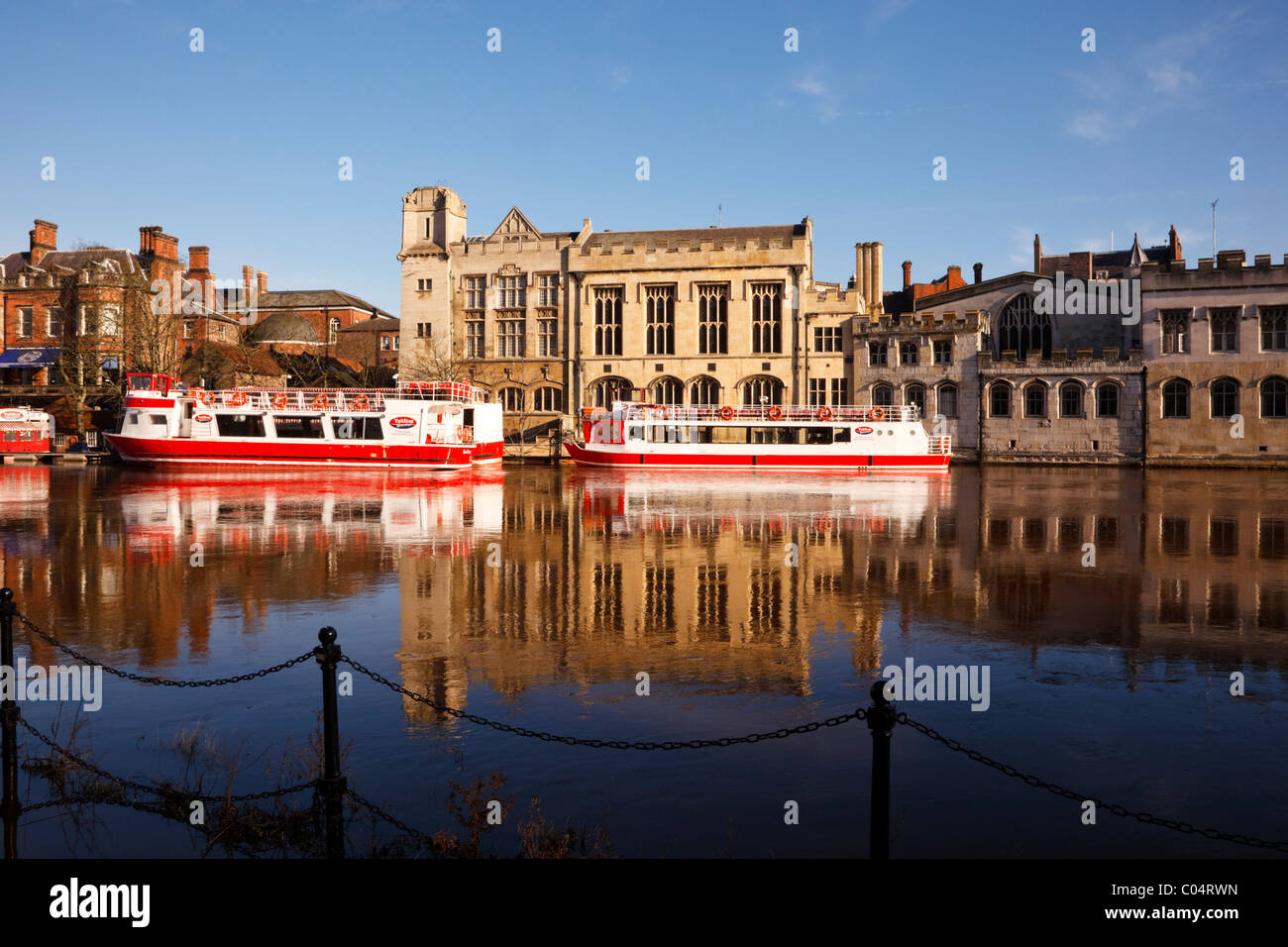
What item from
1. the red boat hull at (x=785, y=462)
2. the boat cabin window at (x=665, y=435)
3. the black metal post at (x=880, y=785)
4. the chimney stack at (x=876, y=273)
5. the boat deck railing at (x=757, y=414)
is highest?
the chimney stack at (x=876, y=273)

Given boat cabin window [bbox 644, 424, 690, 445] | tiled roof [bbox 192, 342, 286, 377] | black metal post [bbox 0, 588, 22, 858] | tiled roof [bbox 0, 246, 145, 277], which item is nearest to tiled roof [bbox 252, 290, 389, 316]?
tiled roof [bbox 192, 342, 286, 377]

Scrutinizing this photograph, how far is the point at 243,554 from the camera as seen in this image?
57.8ft

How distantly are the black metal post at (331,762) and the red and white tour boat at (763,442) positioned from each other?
39.6 metres

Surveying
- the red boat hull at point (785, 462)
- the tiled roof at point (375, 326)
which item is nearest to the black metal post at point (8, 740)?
the red boat hull at point (785, 462)

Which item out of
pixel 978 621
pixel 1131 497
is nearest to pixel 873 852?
pixel 978 621

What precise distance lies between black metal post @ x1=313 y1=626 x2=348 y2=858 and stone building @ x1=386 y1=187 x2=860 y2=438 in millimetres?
51749

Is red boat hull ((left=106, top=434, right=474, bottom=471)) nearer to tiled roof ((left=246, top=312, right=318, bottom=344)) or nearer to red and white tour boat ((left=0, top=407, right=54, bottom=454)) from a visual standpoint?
red and white tour boat ((left=0, top=407, right=54, bottom=454))

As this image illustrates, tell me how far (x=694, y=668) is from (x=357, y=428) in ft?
123

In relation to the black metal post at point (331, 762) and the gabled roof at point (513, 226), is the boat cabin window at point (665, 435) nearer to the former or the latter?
the gabled roof at point (513, 226)

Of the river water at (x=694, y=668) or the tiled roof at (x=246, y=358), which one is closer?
the river water at (x=694, y=668)

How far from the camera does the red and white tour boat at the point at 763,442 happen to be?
4531 cm

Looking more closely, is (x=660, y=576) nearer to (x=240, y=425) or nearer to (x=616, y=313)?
(x=240, y=425)

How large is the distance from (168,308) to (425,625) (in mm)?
57948
